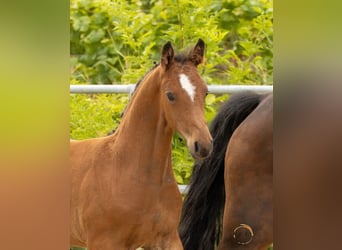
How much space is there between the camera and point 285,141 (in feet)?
2.36

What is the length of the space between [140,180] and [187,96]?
11.3 inches

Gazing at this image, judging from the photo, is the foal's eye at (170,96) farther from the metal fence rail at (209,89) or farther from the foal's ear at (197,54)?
the metal fence rail at (209,89)

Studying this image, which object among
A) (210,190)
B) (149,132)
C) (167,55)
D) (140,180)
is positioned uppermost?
(167,55)

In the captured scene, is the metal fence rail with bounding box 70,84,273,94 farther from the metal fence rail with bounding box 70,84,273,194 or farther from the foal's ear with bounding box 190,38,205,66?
the foal's ear with bounding box 190,38,205,66

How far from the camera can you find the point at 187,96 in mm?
1551

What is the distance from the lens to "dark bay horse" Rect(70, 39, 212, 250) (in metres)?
1.63

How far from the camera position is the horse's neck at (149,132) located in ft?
5.50

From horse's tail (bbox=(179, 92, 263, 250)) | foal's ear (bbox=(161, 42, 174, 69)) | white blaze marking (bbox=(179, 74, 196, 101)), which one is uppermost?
foal's ear (bbox=(161, 42, 174, 69))

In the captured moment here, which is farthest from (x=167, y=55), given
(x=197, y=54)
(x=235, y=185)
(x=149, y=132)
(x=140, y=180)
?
(x=235, y=185)

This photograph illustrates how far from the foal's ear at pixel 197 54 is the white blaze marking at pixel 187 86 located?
0.22 feet

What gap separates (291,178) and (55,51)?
12.2 inches

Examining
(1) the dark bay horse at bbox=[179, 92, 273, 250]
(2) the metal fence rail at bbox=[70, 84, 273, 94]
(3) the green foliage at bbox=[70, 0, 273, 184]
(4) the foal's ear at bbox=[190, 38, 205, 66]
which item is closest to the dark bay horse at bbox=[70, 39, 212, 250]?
(4) the foal's ear at bbox=[190, 38, 205, 66]

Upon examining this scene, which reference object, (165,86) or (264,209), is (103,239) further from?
(264,209)

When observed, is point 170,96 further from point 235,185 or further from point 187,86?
point 235,185
